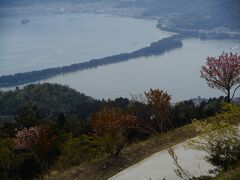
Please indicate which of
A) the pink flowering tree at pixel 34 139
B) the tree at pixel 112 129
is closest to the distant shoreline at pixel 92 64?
the pink flowering tree at pixel 34 139

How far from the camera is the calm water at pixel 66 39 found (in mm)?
81131

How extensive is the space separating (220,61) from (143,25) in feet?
354

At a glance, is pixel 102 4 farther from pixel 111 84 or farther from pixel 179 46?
pixel 111 84

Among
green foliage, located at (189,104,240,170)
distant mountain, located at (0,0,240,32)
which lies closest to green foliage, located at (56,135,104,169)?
green foliage, located at (189,104,240,170)

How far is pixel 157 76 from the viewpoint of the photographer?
66.8m

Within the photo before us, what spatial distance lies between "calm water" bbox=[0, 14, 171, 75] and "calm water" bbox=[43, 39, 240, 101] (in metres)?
7.43

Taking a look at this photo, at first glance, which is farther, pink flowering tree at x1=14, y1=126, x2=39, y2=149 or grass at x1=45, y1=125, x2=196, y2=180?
pink flowering tree at x1=14, y1=126, x2=39, y2=149

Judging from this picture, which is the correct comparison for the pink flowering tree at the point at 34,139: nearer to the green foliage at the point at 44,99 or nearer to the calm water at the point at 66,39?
the green foliage at the point at 44,99

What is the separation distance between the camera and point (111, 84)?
64.6 m

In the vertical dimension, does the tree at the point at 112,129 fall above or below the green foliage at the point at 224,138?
below

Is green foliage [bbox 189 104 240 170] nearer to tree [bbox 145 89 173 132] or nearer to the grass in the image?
the grass

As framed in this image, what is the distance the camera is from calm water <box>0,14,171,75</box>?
266 feet

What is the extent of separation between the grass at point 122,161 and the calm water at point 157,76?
41.5 m

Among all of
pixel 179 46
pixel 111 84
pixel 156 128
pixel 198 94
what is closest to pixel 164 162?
pixel 156 128
